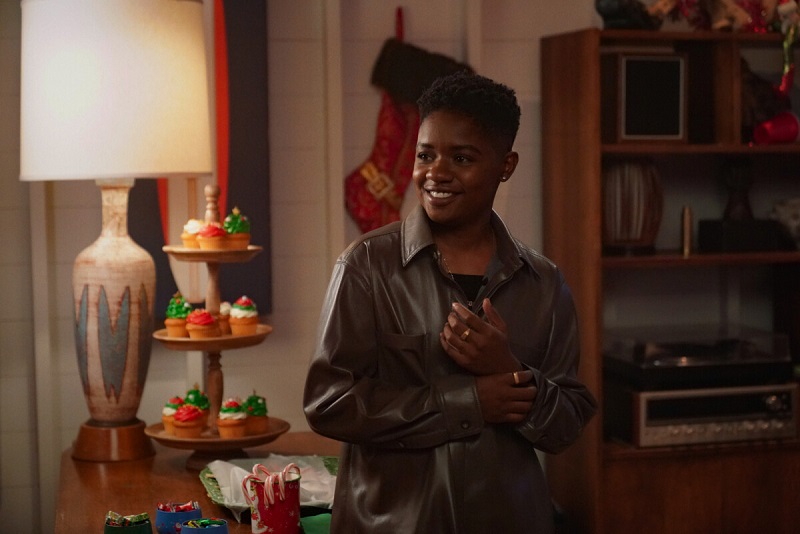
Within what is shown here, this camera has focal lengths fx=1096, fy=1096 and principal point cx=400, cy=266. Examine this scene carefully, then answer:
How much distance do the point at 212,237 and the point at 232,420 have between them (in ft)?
1.44

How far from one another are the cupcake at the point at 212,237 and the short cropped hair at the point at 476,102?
40.0 inches

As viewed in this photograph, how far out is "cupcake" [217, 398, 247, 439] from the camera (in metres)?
2.62

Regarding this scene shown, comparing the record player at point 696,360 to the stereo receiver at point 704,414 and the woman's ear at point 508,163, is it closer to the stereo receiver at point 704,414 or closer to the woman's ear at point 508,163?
the stereo receiver at point 704,414

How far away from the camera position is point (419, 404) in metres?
1.61

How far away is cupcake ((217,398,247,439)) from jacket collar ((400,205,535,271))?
104cm

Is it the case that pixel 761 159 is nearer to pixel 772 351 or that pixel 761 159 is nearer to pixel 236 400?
pixel 772 351

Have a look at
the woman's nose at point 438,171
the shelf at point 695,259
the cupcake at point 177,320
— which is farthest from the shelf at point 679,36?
the woman's nose at point 438,171

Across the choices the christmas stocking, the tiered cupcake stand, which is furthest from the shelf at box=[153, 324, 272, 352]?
the christmas stocking

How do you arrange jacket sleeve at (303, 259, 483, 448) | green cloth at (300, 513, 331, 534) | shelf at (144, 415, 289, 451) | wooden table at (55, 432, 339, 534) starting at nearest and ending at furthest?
jacket sleeve at (303, 259, 483, 448) < green cloth at (300, 513, 331, 534) < wooden table at (55, 432, 339, 534) < shelf at (144, 415, 289, 451)

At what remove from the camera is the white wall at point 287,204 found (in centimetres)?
325

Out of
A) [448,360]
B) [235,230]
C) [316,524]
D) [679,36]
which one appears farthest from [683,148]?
[448,360]

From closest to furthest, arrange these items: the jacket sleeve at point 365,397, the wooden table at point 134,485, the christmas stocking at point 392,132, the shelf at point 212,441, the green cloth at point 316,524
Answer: the jacket sleeve at point 365,397 < the green cloth at point 316,524 < the wooden table at point 134,485 < the shelf at point 212,441 < the christmas stocking at point 392,132

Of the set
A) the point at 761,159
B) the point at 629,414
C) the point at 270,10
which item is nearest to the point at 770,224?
the point at 761,159

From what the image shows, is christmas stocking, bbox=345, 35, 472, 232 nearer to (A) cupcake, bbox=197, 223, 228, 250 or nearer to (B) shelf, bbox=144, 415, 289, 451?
(A) cupcake, bbox=197, 223, 228, 250
